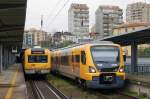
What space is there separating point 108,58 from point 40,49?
13.6 m

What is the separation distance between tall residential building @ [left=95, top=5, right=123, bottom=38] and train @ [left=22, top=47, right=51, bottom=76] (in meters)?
36.5

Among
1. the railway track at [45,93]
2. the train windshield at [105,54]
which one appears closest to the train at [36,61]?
the railway track at [45,93]

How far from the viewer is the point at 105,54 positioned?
67.9 feet

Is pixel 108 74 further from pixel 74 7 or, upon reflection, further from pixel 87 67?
pixel 74 7

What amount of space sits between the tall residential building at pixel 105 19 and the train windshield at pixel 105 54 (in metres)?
48.1

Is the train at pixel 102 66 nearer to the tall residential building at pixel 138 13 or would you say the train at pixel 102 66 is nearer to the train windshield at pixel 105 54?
the train windshield at pixel 105 54

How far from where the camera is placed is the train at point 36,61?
32.4m

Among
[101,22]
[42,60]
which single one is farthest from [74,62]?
[101,22]

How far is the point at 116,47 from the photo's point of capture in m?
21.0

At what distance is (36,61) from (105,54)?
42.6ft

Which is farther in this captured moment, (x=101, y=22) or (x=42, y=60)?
(x=101, y=22)

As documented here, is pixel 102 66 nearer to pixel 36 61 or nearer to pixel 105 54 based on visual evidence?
pixel 105 54

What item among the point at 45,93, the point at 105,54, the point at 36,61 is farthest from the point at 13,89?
the point at 36,61

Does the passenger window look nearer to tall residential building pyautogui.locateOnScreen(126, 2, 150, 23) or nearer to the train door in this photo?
the train door
